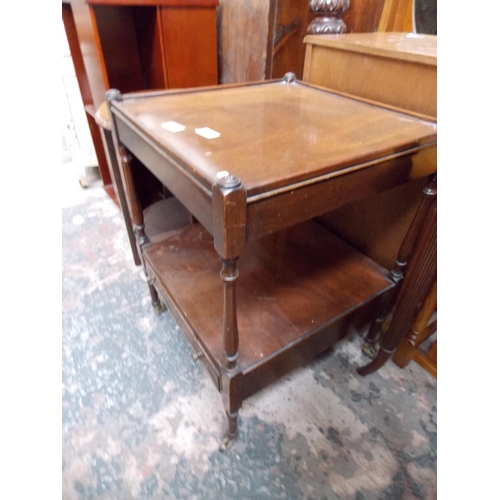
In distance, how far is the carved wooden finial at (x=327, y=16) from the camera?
103 centimetres

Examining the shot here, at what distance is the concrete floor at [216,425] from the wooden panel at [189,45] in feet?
3.32

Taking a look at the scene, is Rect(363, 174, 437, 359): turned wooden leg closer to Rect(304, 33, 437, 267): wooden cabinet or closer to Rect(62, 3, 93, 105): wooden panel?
Rect(304, 33, 437, 267): wooden cabinet

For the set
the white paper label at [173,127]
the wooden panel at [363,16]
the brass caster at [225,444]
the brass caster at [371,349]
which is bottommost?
the brass caster at [225,444]

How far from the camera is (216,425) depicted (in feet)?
3.31

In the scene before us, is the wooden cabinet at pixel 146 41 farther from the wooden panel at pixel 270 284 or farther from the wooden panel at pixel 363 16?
the wooden panel at pixel 270 284

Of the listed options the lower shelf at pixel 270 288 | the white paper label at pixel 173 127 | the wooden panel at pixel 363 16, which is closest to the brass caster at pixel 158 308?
the lower shelf at pixel 270 288

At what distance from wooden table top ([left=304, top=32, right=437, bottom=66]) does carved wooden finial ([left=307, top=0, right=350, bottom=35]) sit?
81mm

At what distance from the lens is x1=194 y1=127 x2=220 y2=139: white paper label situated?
2.21 feet

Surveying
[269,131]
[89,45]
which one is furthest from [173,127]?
[89,45]

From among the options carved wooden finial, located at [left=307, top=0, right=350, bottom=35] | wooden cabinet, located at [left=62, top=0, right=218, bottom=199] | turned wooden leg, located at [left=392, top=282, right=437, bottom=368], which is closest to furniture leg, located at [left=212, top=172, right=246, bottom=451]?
turned wooden leg, located at [left=392, top=282, right=437, bottom=368]

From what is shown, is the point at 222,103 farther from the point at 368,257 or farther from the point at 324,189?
the point at 368,257

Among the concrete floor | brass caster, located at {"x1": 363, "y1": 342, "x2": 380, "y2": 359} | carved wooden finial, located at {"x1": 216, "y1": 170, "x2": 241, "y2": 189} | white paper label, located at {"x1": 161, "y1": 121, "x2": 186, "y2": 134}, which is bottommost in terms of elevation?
the concrete floor

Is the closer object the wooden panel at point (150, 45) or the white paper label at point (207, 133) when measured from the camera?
the white paper label at point (207, 133)

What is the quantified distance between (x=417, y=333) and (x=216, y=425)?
70cm
